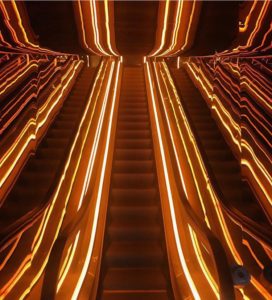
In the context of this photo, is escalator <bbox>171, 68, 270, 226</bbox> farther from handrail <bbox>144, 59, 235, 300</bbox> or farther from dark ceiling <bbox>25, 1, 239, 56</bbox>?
dark ceiling <bbox>25, 1, 239, 56</bbox>

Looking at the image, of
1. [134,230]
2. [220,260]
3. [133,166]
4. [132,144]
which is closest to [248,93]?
[132,144]

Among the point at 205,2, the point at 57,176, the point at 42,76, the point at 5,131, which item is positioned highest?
the point at 205,2

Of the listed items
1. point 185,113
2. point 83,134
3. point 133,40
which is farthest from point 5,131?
point 133,40

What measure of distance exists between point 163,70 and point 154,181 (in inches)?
157

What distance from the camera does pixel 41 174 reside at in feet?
16.6

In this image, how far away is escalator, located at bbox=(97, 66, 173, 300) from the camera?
3783 millimetres

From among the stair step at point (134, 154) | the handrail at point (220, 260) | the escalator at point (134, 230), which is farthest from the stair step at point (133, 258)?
the stair step at point (134, 154)

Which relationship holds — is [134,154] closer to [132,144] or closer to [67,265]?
[132,144]

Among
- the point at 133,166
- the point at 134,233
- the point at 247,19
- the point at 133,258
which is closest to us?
the point at 133,258

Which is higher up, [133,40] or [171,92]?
[133,40]

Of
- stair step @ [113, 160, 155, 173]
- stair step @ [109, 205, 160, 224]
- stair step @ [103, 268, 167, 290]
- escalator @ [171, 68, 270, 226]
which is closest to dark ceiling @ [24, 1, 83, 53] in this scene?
escalator @ [171, 68, 270, 226]

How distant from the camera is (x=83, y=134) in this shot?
5.01m

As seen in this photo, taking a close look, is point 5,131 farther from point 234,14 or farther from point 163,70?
point 234,14

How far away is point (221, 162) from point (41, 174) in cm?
210
